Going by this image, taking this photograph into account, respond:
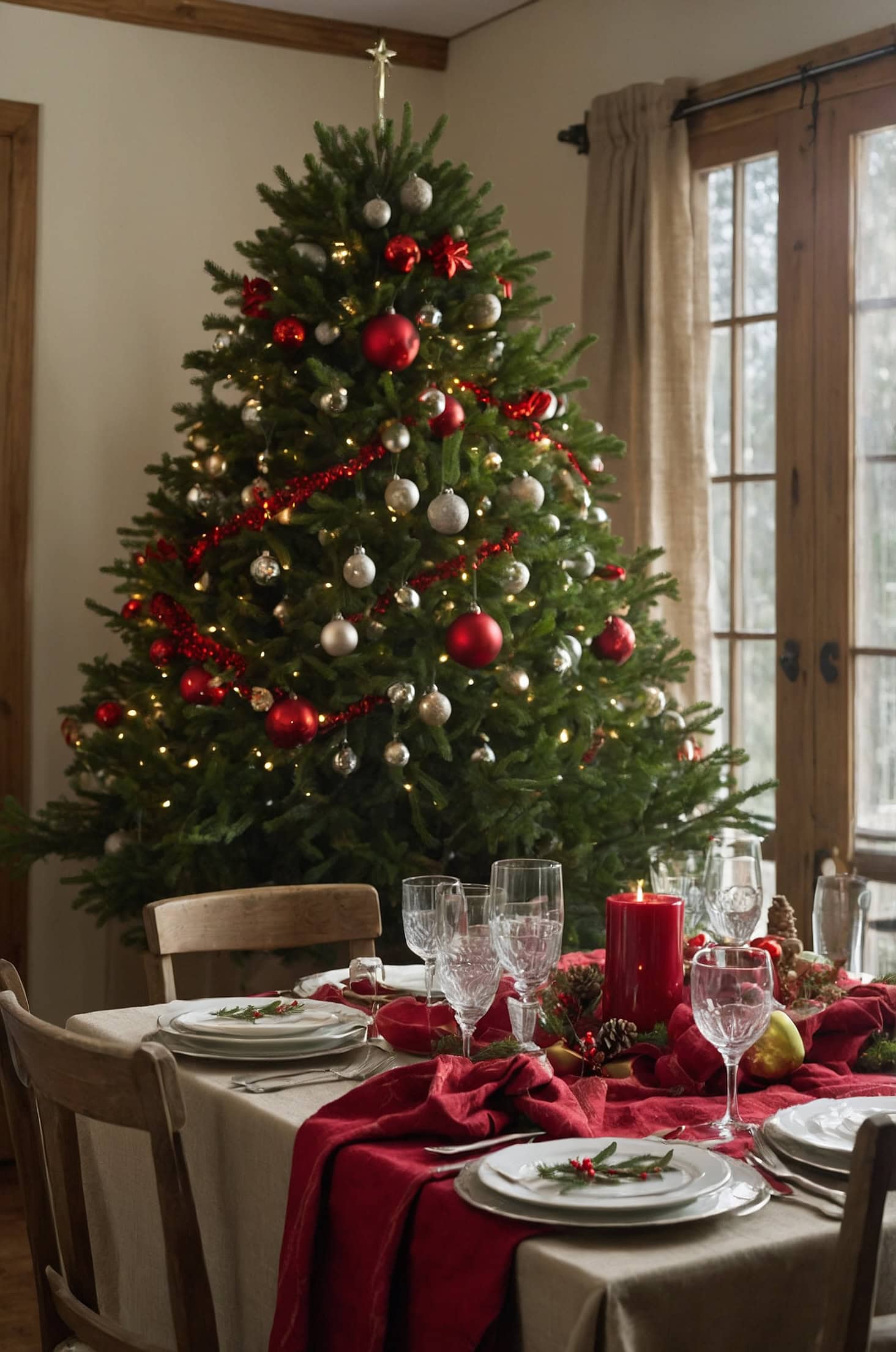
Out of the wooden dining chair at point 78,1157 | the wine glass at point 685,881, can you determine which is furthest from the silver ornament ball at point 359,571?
the wooden dining chair at point 78,1157

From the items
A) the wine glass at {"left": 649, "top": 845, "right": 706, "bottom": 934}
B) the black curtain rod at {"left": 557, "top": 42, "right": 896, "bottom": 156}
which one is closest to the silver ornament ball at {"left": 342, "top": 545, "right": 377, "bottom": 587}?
the wine glass at {"left": 649, "top": 845, "right": 706, "bottom": 934}

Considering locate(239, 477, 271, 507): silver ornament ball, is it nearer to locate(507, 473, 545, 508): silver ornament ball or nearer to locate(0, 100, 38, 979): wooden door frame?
locate(507, 473, 545, 508): silver ornament ball

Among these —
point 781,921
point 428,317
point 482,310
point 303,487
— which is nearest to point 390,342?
point 428,317

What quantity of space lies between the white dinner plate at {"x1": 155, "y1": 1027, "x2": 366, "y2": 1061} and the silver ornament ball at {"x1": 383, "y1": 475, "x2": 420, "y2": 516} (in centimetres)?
124

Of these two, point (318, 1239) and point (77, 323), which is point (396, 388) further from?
point (318, 1239)

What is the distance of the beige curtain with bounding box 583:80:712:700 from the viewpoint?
3826 millimetres

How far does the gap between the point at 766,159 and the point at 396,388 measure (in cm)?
138

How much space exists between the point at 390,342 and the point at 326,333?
15cm

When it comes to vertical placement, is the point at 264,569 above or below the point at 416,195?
below

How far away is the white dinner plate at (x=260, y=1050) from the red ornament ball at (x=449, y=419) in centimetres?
141

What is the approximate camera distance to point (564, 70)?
429 centimetres

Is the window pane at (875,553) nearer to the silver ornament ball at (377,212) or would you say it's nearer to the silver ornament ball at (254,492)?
the silver ornament ball at (377,212)

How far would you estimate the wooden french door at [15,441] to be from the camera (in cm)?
399

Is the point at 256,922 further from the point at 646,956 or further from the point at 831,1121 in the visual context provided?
the point at 831,1121
